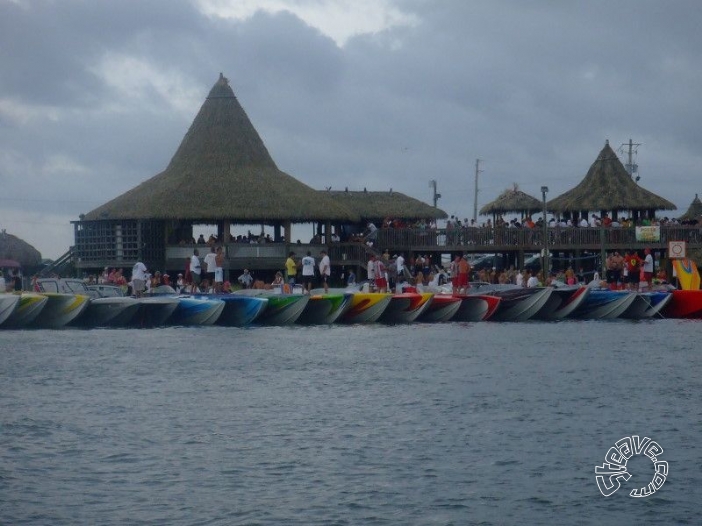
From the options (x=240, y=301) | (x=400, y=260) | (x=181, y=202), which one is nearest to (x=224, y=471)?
(x=240, y=301)

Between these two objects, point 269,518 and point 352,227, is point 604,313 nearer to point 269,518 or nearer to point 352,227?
point 352,227

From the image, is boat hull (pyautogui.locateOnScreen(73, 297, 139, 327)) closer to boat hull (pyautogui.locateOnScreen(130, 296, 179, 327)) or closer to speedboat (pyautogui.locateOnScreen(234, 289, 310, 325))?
boat hull (pyautogui.locateOnScreen(130, 296, 179, 327))

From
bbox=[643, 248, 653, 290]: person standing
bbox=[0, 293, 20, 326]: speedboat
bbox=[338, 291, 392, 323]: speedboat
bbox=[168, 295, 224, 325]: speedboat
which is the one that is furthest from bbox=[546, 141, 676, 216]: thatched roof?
bbox=[0, 293, 20, 326]: speedboat

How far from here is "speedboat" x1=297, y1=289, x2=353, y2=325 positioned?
145ft

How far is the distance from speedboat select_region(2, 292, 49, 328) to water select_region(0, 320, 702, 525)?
108 inches

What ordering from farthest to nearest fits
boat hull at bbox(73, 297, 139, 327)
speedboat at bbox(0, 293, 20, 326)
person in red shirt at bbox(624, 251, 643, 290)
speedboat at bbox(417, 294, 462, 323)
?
person in red shirt at bbox(624, 251, 643, 290) < speedboat at bbox(417, 294, 462, 323) < boat hull at bbox(73, 297, 139, 327) < speedboat at bbox(0, 293, 20, 326)

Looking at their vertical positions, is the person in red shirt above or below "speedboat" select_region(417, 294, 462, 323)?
above

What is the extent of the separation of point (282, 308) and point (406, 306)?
394 cm

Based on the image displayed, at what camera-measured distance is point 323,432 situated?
2395cm

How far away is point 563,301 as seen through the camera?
153ft

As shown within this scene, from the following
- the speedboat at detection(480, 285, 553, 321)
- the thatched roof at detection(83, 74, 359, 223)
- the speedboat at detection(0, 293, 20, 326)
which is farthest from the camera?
the thatched roof at detection(83, 74, 359, 223)
